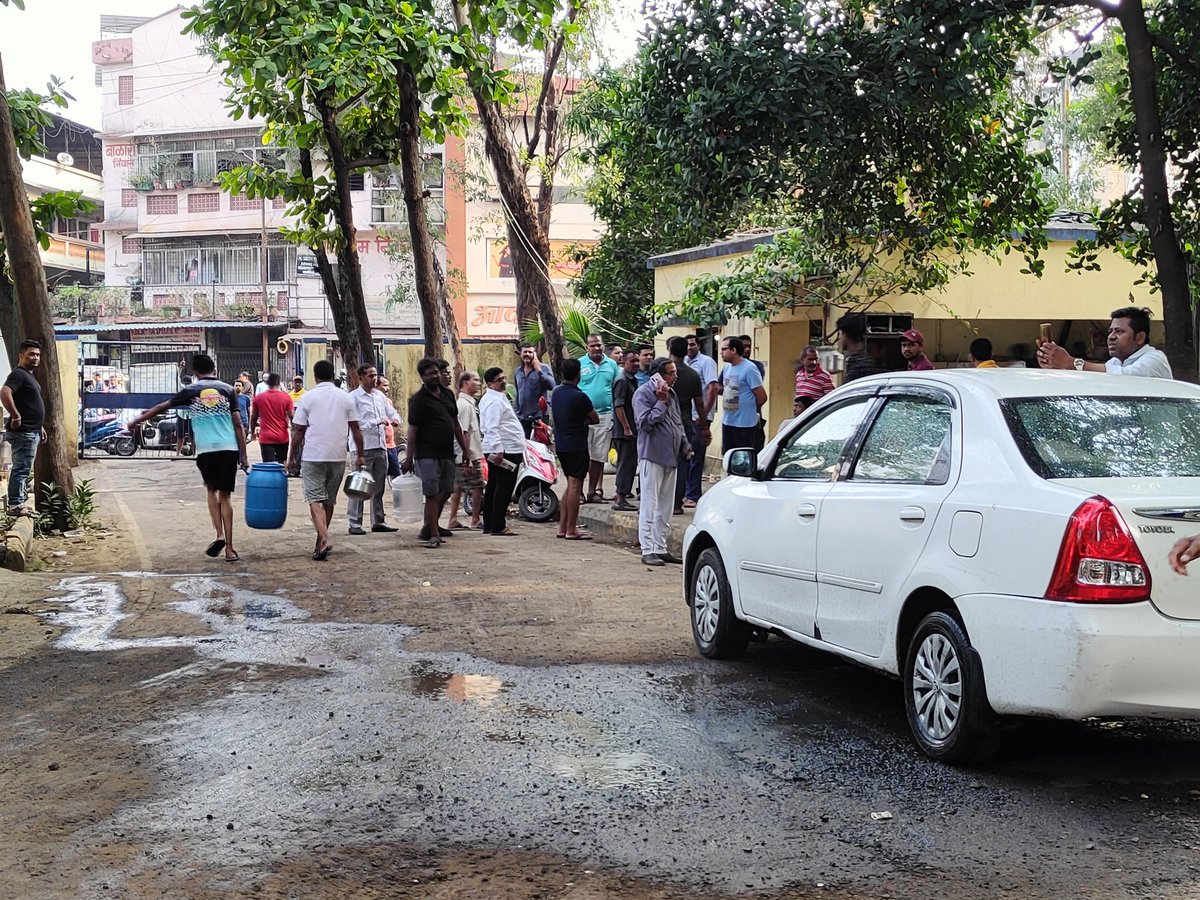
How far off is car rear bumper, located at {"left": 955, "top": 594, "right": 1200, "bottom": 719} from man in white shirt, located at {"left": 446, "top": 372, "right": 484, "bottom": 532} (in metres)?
10.2

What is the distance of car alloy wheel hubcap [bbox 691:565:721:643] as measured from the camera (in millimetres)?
7898

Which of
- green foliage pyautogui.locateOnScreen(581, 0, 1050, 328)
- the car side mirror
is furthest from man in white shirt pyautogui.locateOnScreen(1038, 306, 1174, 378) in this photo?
green foliage pyautogui.locateOnScreen(581, 0, 1050, 328)

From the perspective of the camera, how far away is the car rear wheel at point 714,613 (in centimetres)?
773

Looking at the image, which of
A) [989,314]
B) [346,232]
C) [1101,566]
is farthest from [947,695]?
[346,232]

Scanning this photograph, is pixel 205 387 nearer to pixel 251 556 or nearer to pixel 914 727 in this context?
pixel 251 556

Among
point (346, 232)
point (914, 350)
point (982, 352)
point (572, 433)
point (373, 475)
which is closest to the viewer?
point (982, 352)

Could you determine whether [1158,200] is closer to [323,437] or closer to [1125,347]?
[1125,347]

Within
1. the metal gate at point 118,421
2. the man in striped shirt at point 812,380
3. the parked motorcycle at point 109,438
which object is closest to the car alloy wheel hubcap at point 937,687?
the man in striped shirt at point 812,380

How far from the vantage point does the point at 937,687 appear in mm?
5613

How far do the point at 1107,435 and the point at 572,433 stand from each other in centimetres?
964

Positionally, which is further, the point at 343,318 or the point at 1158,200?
the point at 343,318

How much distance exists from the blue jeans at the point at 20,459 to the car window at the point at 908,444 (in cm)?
1097

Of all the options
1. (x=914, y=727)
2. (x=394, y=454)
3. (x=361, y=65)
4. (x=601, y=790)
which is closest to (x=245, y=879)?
(x=601, y=790)

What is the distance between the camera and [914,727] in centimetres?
579
